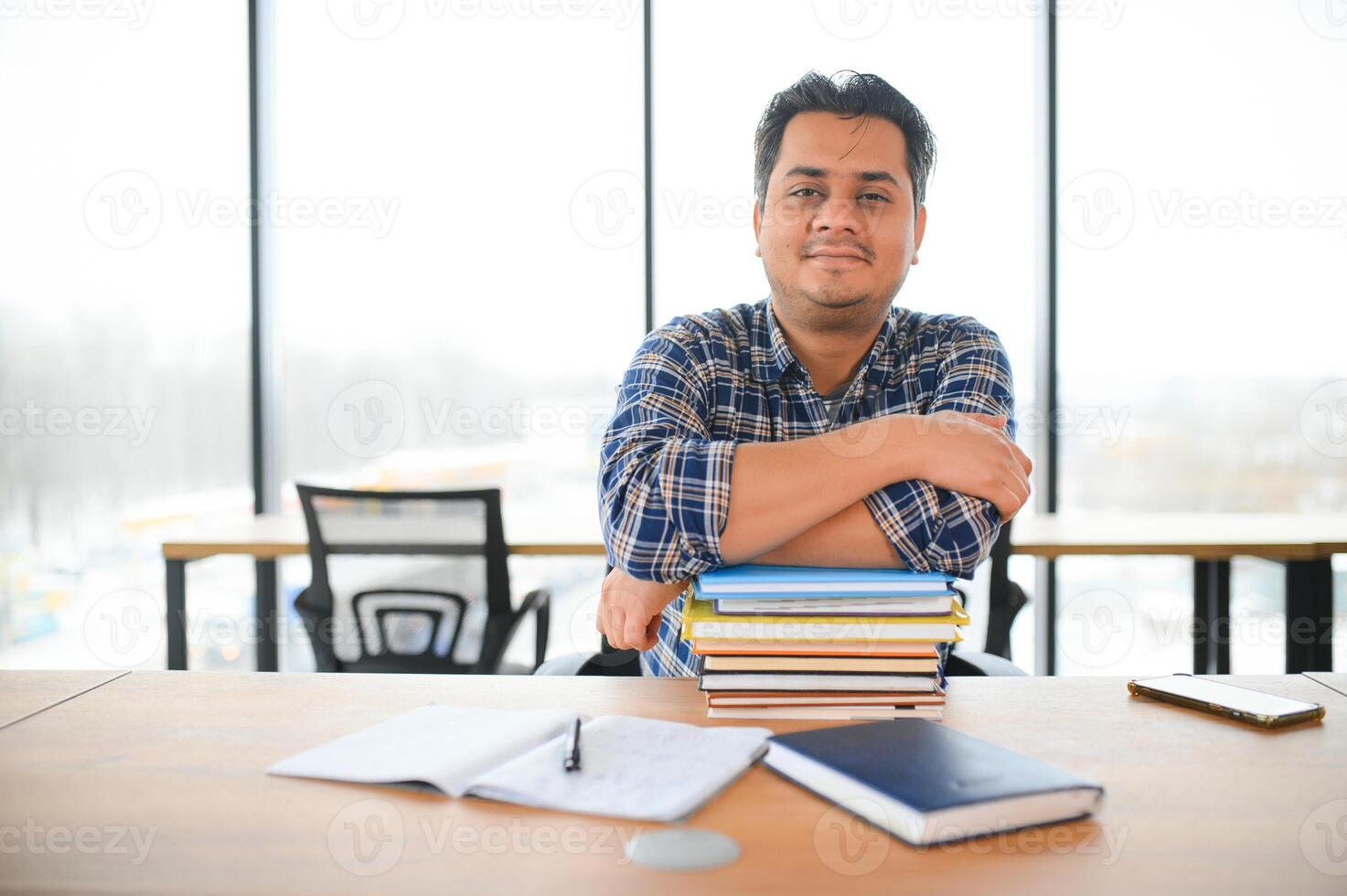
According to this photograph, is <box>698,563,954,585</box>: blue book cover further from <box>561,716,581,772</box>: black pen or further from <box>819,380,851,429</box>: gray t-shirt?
<box>819,380,851,429</box>: gray t-shirt

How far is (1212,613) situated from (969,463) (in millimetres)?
2315

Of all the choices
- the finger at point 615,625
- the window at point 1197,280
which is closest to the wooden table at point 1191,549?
the window at point 1197,280

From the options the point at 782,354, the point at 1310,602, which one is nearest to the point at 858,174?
the point at 782,354

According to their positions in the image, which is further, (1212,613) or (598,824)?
(1212,613)

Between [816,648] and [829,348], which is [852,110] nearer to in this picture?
[829,348]

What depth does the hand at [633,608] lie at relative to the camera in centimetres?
127

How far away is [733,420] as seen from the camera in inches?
63.7

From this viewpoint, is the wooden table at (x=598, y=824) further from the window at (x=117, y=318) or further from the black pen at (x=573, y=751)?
the window at (x=117, y=318)

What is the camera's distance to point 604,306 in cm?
342

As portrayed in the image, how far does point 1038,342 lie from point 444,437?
2.27m

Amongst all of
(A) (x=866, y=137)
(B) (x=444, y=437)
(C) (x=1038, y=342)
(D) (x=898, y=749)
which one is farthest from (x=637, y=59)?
(D) (x=898, y=749)

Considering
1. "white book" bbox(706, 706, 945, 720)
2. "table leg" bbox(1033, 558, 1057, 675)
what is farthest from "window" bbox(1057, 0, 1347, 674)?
"white book" bbox(706, 706, 945, 720)

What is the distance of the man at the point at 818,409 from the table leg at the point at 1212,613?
191 centimetres

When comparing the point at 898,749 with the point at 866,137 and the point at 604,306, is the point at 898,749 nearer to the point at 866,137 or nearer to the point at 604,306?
the point at 866,137
